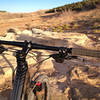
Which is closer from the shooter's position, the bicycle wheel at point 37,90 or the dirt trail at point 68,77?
the bicycle wheel at point 37,90

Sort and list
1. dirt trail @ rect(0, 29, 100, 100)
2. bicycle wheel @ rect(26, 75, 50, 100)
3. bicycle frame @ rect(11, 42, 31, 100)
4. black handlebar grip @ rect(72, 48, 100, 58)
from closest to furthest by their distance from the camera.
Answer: black handlebar grip @ rect(72, 48, 100, 58) < bicycle frame @ rect(11, 42, 31, 100) < bicycle wheel @ rect(26, 75, 50, 100) < dirt trail @ rect(0, 29, 100, 100)

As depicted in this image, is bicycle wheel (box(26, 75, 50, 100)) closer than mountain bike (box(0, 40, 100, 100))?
No

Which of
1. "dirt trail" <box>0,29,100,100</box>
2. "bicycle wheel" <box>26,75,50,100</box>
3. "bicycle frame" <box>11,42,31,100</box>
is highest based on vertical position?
"bicycle frame" <box>11,42,31,100</box>

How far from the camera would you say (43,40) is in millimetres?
8906

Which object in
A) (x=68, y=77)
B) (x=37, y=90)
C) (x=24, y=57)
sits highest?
(x=24, y=57)

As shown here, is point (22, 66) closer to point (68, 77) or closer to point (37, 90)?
point (37, 90)

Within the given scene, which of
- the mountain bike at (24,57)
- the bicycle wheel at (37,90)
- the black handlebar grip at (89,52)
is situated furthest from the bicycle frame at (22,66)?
the black handlebar grip at (89,52)

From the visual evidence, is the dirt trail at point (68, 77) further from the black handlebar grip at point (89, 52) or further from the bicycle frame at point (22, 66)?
the black handlebar grip at point (89, 52)

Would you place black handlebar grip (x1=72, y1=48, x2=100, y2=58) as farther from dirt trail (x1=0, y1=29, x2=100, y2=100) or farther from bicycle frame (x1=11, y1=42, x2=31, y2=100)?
dirt trail (x1=0, y1=29, x2=100, y2=100)

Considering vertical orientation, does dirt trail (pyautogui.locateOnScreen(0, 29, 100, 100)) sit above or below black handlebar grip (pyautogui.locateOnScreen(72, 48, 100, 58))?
below

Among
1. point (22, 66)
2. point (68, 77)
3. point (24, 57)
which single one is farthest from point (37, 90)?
point (68, 77)

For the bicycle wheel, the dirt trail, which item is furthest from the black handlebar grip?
the dirt trail

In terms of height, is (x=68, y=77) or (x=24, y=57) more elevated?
(x=24, y=57)

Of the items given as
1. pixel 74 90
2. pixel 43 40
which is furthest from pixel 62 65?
pixel 43 40
